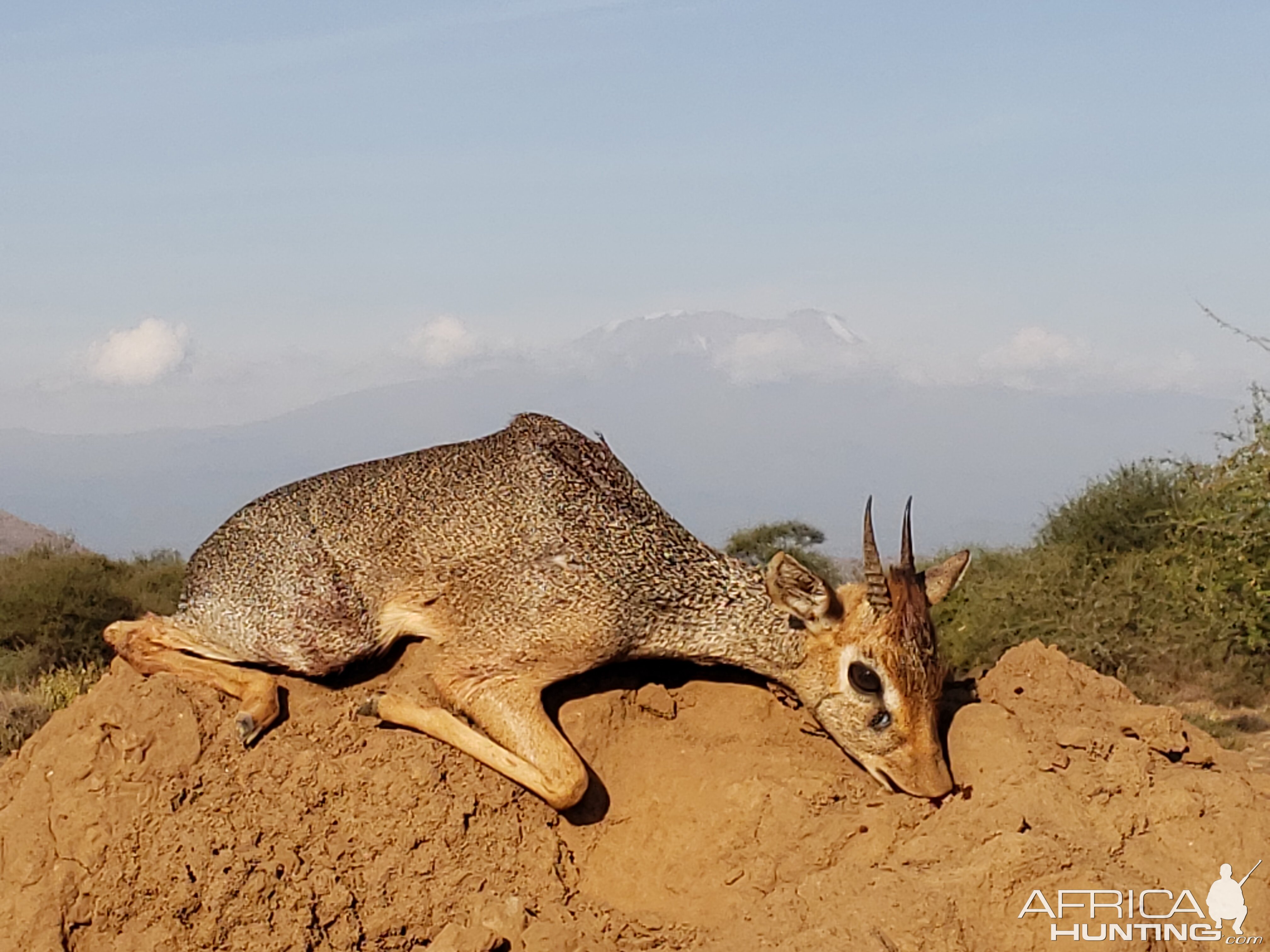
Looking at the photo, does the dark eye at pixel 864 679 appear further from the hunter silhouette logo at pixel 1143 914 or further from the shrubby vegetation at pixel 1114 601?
the shrubby vegetation at pixel 1114 601

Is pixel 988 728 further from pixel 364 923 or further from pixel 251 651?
pixel 251 651

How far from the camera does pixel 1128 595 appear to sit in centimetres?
2002

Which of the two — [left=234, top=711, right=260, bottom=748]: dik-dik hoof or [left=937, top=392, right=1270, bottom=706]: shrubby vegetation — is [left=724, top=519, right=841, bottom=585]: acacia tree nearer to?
[left=937, top=392, right=1270, bottom=706]: shrubby vegetation

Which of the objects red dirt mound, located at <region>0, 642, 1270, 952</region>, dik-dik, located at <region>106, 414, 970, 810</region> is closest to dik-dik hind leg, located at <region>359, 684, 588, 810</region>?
dik-dik, located at <region>106, 414, 970, 810</region>

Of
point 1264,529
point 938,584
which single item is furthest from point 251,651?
point 1264,529

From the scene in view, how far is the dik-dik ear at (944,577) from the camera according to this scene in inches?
340

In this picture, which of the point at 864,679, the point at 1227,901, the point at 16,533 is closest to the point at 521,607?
the point at 864,679

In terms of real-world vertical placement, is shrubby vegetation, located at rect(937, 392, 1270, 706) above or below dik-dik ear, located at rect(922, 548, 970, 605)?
below

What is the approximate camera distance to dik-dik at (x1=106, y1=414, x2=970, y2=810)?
25.9 feet

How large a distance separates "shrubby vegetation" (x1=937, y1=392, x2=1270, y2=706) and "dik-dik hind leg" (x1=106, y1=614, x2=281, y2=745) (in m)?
12.8

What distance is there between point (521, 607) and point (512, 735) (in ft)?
2.36

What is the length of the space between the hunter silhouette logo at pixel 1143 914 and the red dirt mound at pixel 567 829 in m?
0.05

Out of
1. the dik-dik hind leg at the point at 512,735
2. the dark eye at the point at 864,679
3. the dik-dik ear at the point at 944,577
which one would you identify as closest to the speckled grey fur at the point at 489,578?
the dik-dik hind leg at the point at 512,735

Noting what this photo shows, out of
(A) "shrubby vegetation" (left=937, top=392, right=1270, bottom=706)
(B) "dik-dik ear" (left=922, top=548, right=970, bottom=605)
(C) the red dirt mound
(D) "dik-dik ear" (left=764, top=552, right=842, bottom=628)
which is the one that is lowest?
(A) "shrubby vegetation" (left=937, top=392, right=1270, bottom=706)
